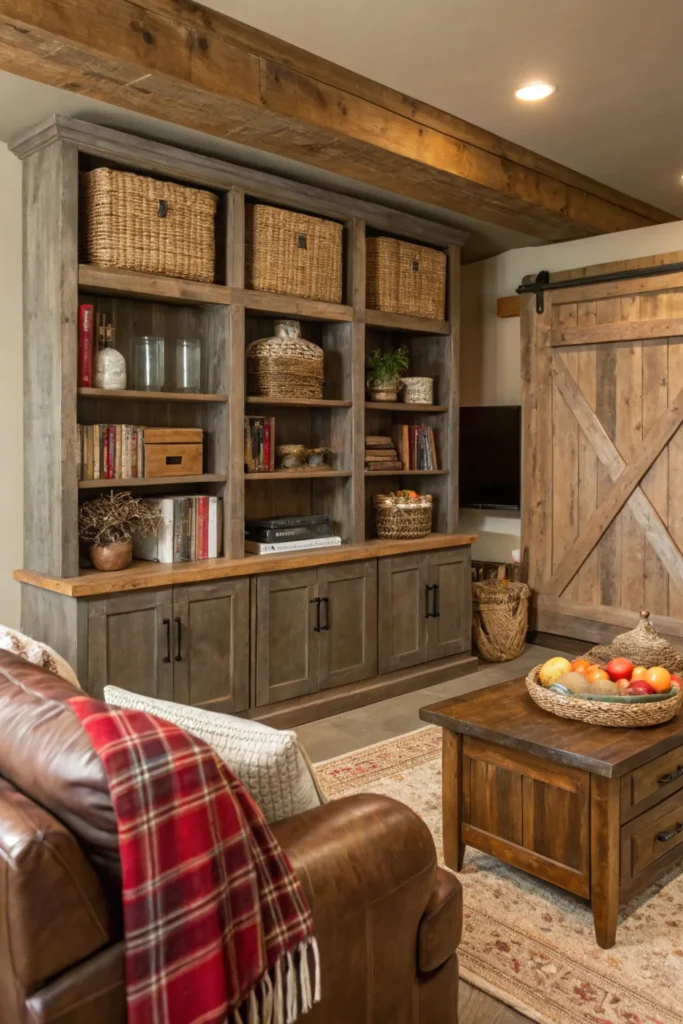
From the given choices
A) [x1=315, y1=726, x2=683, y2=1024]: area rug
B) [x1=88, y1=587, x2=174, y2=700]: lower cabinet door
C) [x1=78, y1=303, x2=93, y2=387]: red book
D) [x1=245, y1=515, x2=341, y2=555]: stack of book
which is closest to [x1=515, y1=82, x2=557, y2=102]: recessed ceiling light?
[x1=78, y1=303, x2=93, y2=387]: red book

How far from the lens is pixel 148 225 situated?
3.70m

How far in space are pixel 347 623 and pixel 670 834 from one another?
219 centimetres

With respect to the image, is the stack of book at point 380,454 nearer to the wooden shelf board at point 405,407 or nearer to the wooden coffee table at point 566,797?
the wooden shelf board at point 405,407

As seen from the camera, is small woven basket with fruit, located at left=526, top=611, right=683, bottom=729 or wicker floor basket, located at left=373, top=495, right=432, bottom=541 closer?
small woven basket with fruit, located at left=526, top=611, right=683, bottom=729

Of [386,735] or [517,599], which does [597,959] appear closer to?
[386,735]

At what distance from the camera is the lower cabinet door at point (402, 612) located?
4.66 m

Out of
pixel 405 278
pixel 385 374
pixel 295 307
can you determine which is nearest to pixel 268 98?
pixel 295 307

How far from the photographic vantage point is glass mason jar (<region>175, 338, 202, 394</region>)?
412cm

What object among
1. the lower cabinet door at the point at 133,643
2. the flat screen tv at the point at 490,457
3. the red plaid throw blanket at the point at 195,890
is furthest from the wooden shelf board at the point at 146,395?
the red plaid throw blanket at the point at 195,890

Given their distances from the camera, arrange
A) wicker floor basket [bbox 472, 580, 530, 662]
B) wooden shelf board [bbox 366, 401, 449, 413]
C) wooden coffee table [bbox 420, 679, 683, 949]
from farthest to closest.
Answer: wicker floor basket [bbox 472, 580, 530, 662] < wooden shelf board [bbox 366, 401, 449, 413] < wooden coffee table [bbox 420, 679, 683, 949]

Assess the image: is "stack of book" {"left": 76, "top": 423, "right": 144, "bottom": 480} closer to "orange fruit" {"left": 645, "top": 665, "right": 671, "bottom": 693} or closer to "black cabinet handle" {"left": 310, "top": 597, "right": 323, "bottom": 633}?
"black cabinet handle" {"left": 310, "top": 597, "right": 323, "bottom": 633}

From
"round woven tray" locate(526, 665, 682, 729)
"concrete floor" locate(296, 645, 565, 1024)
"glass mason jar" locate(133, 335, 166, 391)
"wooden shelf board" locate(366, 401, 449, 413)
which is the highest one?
"glass mason jar" locate(133, 335, 166, 391)

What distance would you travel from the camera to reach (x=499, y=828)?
2.57 m

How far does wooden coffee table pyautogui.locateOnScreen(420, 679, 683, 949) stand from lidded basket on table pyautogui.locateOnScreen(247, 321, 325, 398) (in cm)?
210
